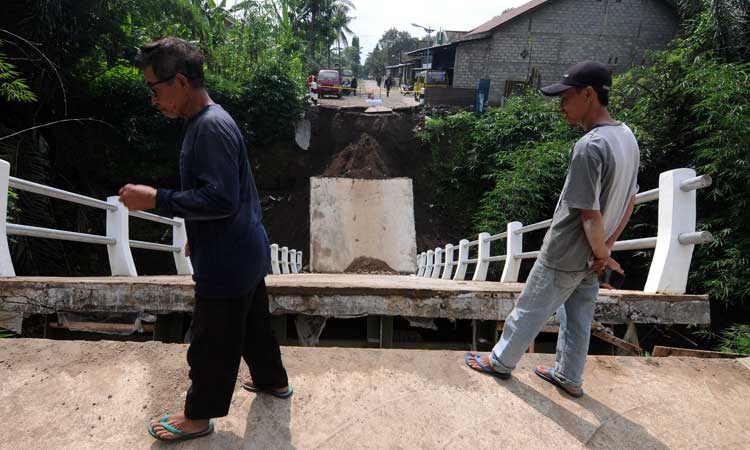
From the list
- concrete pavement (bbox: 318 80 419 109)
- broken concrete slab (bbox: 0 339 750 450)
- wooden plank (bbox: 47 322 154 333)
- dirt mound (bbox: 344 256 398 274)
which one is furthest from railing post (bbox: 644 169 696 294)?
concrete pavement (bbox: 318 80 419 109)

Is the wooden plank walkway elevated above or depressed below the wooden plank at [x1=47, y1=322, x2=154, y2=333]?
above

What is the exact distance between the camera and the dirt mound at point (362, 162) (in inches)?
631

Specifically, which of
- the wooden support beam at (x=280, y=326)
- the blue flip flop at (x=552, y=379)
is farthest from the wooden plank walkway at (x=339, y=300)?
the blue flip flop at (x=552, y=379)

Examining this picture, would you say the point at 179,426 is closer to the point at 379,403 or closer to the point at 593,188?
the point at 379,403

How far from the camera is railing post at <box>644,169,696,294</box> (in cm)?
281

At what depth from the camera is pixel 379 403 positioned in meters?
1.98

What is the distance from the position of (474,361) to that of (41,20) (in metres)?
10.0

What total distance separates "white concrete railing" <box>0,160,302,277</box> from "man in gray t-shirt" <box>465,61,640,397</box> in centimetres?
311

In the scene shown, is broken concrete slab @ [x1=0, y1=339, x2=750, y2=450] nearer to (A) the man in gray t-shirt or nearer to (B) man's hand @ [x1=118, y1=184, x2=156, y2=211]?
(A) the man in gray t-shirt

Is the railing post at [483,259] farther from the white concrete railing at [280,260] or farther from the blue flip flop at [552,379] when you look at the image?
the blue flip flop at [552,379]

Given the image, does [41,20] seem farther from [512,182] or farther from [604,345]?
[512,182]

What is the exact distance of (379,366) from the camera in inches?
89.7

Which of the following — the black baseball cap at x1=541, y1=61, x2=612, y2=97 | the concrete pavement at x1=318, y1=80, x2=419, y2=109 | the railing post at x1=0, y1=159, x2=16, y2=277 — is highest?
the concrete pavement at x1=318, y1=80, x2=419, y2=109

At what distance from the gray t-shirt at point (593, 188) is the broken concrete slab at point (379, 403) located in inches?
29.8
